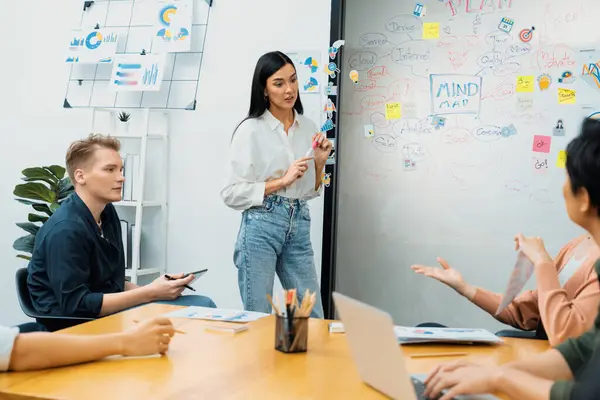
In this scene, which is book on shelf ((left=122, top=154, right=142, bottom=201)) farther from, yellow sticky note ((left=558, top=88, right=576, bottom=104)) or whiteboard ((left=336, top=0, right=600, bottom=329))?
yellow sticky note ((left=558, top=88, right=576, bottom=104))

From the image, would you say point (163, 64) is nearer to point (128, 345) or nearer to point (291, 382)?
point (128, 345)

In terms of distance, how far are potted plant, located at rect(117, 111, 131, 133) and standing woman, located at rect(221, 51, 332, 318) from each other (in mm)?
1241

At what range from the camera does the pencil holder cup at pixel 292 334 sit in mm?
1565

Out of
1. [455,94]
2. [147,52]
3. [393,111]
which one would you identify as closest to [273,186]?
[393,111]

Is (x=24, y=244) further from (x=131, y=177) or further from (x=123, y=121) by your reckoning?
(x=123, y=121)

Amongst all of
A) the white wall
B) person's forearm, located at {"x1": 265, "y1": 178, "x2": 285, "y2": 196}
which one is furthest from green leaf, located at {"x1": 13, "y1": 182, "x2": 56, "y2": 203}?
person's forearm, located at {"x1": 265, "y1": 178, "x2": 285, "y2": 196}

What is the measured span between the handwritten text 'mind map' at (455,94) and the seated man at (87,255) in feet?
5.28

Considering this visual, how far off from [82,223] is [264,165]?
2.86ft

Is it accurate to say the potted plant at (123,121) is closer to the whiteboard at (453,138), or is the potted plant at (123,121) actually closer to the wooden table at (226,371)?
the whiteboard at (453,138)

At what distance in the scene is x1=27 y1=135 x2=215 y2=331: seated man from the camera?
2207 millimetres

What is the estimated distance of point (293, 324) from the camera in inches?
61.8

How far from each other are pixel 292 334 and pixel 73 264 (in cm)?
100

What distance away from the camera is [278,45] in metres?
3.73

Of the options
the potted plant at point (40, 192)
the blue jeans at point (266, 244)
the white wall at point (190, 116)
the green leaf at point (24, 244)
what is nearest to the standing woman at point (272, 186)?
the blue jeans at point (266, 244)
